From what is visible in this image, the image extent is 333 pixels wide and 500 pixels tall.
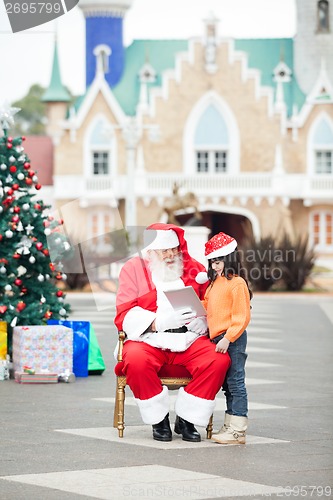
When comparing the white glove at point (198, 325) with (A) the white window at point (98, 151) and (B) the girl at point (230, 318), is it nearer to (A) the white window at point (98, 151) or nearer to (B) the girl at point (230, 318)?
(B) the girl at point (230, 318)

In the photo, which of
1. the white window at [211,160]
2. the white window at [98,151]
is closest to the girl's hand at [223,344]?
the white window at [211,160]

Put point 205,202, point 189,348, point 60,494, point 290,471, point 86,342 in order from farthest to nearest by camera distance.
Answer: point 205,202 < point 86,342 < point 189,348 < point 290,471 < point 60,494

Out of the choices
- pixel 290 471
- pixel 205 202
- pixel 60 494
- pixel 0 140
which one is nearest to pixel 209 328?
pixel 290 471

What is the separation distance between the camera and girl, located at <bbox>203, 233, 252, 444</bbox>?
724cm

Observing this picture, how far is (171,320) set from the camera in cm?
743

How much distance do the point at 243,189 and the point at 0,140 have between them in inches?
1410

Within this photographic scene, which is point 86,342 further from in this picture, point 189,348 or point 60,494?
point 60,494

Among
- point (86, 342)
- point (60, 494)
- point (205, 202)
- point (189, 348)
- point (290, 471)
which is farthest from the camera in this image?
point (205, 202)

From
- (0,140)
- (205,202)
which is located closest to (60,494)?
(0,140)

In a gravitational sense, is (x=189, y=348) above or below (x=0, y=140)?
below

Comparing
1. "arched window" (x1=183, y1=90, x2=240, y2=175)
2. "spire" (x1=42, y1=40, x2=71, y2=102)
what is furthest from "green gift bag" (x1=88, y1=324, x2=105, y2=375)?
"spire" (x1=42, y1=40, x2=71, y2=102)

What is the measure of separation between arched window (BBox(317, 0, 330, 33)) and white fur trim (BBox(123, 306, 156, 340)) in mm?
40163

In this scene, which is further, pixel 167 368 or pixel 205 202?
pixel 205 202

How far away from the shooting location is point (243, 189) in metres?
46.4
